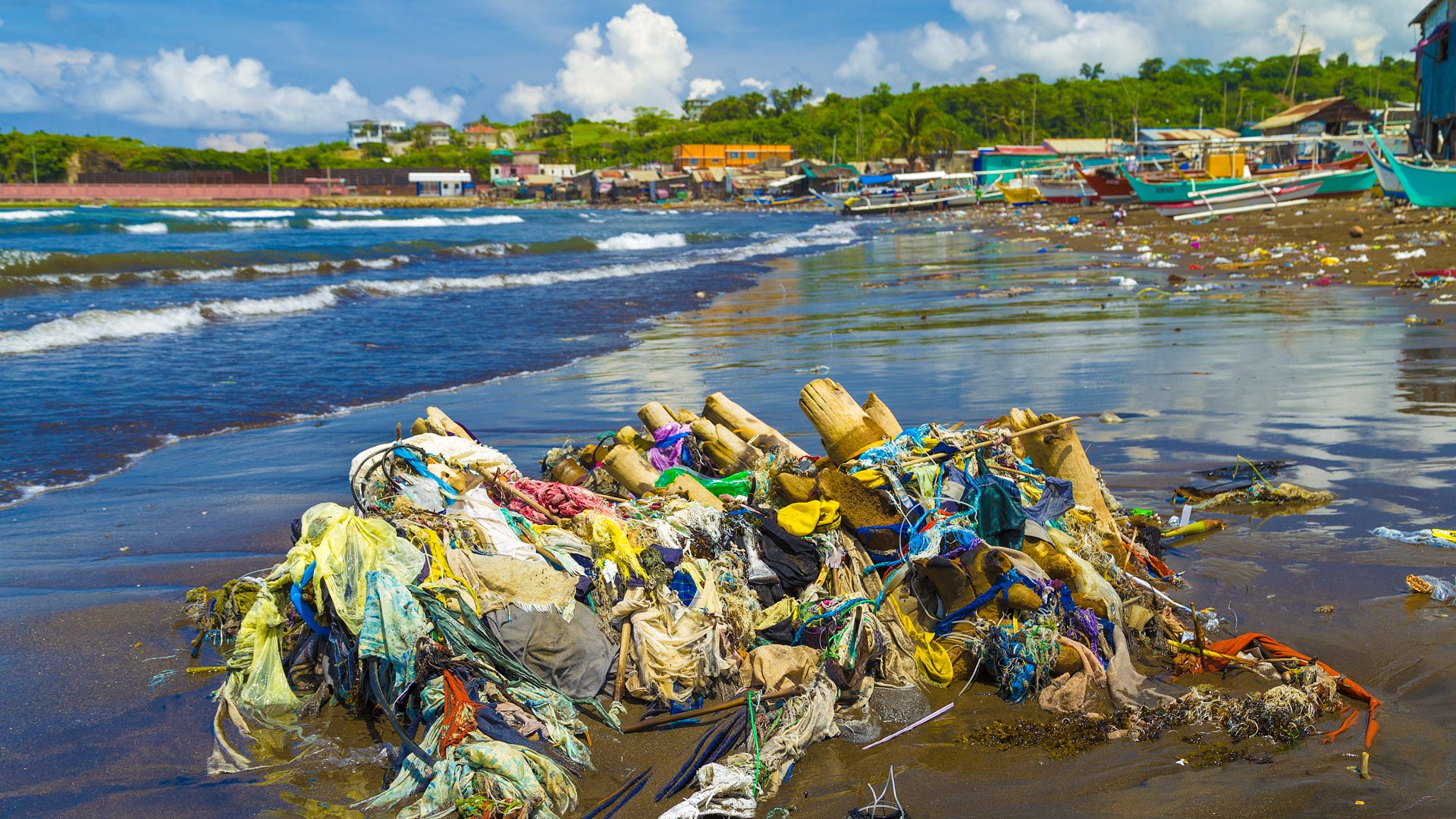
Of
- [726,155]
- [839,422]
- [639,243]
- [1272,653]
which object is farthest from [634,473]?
[726,155]

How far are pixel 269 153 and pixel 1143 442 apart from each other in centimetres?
16185

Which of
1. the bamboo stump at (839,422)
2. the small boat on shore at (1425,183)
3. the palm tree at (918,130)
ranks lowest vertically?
the bamboo stump at (839,422)

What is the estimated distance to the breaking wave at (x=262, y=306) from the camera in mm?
14250

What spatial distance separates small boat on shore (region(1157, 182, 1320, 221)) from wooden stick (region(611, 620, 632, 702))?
3216 centimetres

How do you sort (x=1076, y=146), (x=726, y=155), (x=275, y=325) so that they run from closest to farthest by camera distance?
(x=275, y=325), (x=1076, y=146), (x=726, y=155)

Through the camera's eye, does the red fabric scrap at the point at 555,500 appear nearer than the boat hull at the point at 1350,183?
Yes

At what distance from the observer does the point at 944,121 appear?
9600 centimetres

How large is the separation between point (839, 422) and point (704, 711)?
1.77 meters

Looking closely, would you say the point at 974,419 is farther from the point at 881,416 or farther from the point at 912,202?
the point at 912,202

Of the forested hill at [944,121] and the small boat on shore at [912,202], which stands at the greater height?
the forested hill at [944,121]

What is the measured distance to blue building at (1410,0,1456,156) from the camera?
26.2 metres

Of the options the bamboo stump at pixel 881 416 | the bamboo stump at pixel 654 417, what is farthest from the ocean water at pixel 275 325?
the bamboo stump at pixel 881 416

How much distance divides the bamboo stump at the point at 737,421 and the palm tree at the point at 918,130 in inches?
3408

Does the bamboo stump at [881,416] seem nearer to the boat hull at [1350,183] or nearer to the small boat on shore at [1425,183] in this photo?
the small boat on shore at [1425,183]
